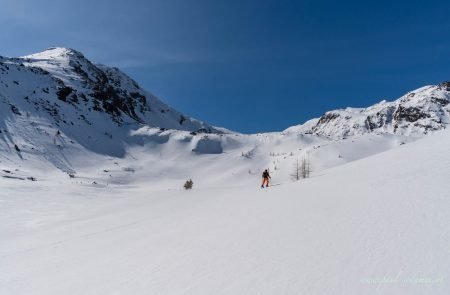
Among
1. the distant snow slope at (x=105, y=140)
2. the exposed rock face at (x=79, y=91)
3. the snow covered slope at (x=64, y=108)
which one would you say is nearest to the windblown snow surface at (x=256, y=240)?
the distant snow slope at (x=105, y=140)

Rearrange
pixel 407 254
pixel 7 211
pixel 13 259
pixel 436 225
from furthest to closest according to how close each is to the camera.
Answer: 1. pixel 7 211
2. pixel 13 259
3. pixel 436 225
4. pixel 407 254

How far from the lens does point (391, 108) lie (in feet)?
547

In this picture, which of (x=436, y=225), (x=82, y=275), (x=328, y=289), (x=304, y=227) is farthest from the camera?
(x=304, y=227)

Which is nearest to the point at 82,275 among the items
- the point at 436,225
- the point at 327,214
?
the point at 327,214

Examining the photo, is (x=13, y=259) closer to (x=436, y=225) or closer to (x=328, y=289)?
(x=328, y=289)

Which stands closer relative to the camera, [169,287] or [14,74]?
[169,287]

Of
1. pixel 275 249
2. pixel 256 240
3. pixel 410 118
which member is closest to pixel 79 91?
pixel 256 240

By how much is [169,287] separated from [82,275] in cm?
226

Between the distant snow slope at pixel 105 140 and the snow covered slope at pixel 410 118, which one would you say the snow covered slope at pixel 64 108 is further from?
the snow covered slope at pixel 410 118

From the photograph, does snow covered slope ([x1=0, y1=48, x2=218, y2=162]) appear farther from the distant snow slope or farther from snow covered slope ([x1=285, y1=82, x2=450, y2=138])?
snow covered slope ([x1=285, y1=82, x2=450, y2=138])

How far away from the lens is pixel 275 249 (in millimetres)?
6164

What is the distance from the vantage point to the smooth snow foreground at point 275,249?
185 inches

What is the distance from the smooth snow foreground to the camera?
4.70 meters

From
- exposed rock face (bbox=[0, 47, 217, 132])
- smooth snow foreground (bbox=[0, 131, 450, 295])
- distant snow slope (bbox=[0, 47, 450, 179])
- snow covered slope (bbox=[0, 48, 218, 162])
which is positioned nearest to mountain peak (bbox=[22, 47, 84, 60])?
exposed rock face (bbox=[0, 47, 217, 132])
